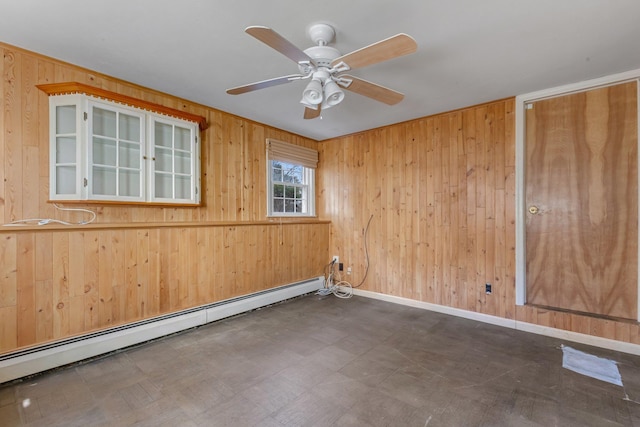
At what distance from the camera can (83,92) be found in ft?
7.66

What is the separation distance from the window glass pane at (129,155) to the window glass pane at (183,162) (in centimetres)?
37

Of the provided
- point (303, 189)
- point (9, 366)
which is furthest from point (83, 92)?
Result: point (303, 189)

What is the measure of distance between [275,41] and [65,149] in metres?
2.08

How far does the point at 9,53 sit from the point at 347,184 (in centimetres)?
368

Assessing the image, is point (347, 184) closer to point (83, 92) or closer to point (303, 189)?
point (303, 189)

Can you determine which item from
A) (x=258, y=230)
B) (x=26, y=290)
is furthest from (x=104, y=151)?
(x=258, y=230)

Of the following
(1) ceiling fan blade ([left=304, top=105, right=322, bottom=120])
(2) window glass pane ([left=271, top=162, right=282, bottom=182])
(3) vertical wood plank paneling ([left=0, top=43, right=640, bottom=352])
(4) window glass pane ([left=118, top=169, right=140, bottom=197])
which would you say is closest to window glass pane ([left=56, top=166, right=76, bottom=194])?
(3) vertical wood plank paneling ([left=0, top=43, right=640, bottom=352])

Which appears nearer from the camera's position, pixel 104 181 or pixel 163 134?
pixel 104 181

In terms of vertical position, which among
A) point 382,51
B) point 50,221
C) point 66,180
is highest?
point 382,51

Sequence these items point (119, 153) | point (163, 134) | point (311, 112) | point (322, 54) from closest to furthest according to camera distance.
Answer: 1. point (322, 54)
2. point (311, 112)
3. point (119, 153)
4. point (163, 134)

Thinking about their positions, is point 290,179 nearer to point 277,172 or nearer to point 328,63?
point 277,172

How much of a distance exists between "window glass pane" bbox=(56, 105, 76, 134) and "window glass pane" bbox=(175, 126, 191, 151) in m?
0.82

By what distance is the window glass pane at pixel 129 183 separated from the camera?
2584mm

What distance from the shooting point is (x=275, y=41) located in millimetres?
1487
